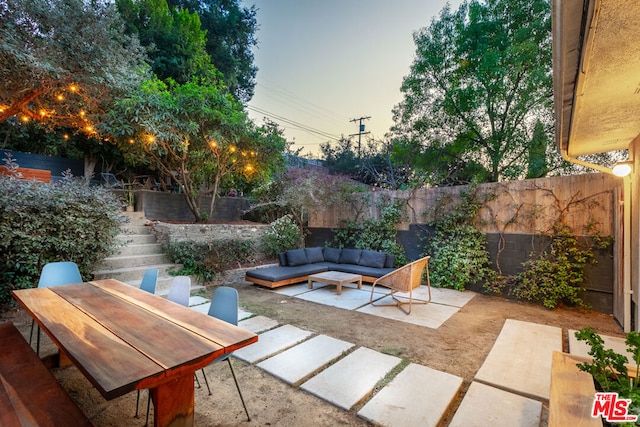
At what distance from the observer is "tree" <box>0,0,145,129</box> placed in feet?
13.3

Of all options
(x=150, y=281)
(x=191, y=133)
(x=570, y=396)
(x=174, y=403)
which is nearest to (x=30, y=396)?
(x=174, y=403)

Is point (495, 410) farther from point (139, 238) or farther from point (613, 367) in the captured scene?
point (139, 238)

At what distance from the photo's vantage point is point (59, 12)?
438 centimetres

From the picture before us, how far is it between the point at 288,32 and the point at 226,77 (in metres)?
3.94

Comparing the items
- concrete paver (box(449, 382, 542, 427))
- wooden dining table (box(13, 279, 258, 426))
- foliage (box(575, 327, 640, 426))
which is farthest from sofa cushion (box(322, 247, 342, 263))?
foliage (box(575, 327, 640, 426))

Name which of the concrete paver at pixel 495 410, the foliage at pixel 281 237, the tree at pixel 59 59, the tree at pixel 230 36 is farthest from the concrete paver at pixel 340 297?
the tree at pixel 230 36

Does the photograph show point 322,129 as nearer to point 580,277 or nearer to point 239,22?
point 239,22

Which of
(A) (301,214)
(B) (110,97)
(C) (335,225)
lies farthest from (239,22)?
(C) (335,225)

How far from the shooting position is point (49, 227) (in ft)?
12.4

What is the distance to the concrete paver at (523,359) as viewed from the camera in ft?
7.31

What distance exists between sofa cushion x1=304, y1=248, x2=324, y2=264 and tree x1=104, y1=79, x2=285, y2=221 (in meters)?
2.72

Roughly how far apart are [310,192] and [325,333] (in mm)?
4318

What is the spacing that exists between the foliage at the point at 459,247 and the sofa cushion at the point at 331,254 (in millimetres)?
1972

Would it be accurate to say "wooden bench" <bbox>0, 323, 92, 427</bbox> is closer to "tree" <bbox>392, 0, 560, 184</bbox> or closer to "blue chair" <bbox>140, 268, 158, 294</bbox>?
"blue chair" <bbox>140, 268, 158, 294</bbox>
